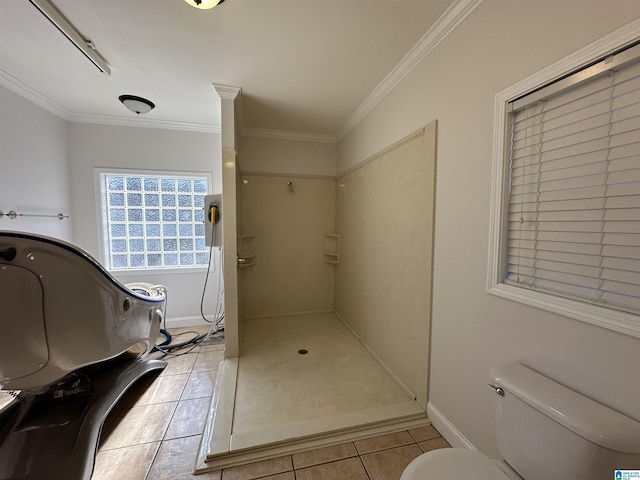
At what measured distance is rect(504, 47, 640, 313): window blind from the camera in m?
0.81

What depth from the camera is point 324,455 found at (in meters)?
1.45

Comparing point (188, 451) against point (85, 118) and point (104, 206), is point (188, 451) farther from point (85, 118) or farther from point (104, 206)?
point (85, 118)

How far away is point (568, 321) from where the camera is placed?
0.94 m

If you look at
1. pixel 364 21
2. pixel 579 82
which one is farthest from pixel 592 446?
pixel 364 21

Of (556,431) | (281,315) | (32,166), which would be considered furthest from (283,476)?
(32,166)

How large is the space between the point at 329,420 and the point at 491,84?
6.91 ft

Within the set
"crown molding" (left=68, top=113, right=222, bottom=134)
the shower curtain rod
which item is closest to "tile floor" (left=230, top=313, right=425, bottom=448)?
the shower curtain rod

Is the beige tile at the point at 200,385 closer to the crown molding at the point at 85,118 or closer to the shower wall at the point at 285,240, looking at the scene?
the shower wall at the point at 285,240

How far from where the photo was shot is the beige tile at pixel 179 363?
2278 mm

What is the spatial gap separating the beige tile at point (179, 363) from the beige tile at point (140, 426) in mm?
429

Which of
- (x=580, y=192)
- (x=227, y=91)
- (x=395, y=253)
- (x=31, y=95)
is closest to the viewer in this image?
(x=580, y=192)

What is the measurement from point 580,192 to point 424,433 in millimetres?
1579

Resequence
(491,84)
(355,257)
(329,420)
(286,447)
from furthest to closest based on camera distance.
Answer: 1. (355,257)
2. (329,420)
3. (286,447)
4. (491,84)

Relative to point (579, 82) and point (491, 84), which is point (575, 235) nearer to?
point (579, 82)
